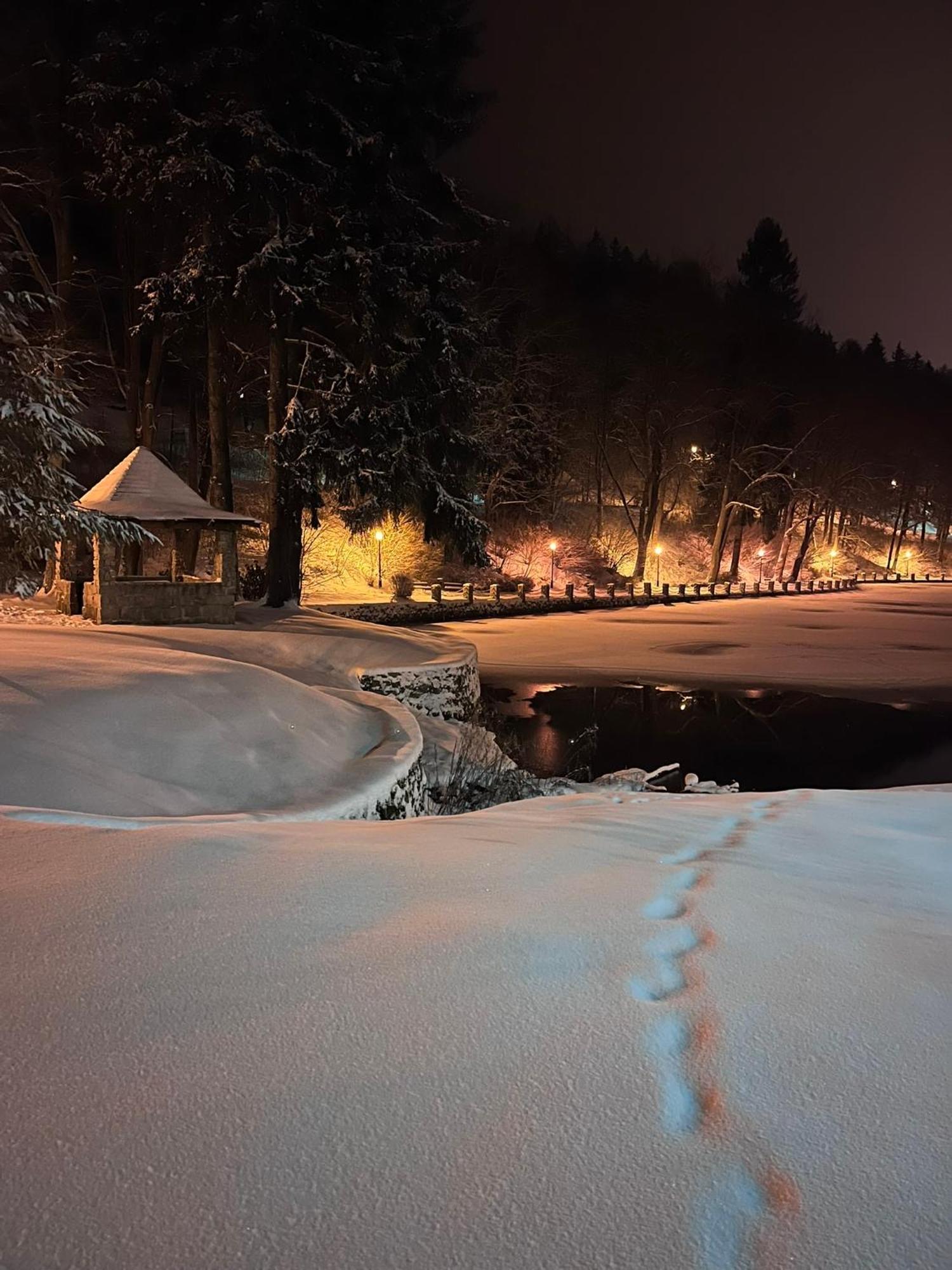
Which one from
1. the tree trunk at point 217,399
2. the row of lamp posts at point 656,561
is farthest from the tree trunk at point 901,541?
the tree trunk at point 217,399

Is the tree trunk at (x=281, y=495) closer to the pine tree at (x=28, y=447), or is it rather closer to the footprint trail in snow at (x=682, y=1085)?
the pine tree at (x=28, y=447)

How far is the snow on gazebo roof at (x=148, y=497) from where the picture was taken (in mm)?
15094

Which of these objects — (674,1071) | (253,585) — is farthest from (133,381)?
(674,1071)

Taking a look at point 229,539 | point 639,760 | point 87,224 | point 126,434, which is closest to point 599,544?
point 126,434

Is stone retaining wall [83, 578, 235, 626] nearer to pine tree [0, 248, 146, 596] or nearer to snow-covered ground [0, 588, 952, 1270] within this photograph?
pine tree [0, 248, 146, 596]

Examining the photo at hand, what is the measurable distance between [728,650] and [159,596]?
1506 centimetres

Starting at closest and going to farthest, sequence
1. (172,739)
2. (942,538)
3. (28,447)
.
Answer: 1. (172,739)
2. (28,447)
3. (942,538)

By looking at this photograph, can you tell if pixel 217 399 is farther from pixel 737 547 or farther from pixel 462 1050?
pixel 737 547

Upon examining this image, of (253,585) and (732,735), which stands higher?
(253,585)

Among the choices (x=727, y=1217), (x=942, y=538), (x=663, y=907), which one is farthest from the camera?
(x=942, y=538)

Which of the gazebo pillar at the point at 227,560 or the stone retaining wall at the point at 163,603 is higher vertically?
the gazebo pillar at the point at 227,560

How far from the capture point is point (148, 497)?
50.9 ft

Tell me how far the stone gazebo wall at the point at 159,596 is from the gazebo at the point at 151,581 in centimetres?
1

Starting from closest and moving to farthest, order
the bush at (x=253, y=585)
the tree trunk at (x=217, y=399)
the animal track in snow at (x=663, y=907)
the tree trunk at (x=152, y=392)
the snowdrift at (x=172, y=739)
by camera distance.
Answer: the animal track in snow at (x=663, y=907) < the snowdrift at (x=172, y=739) < the tree trunk at (x=217, y=399) < the tree trunk at (x=152, y=392) < the bush at (x=253, y=585)
